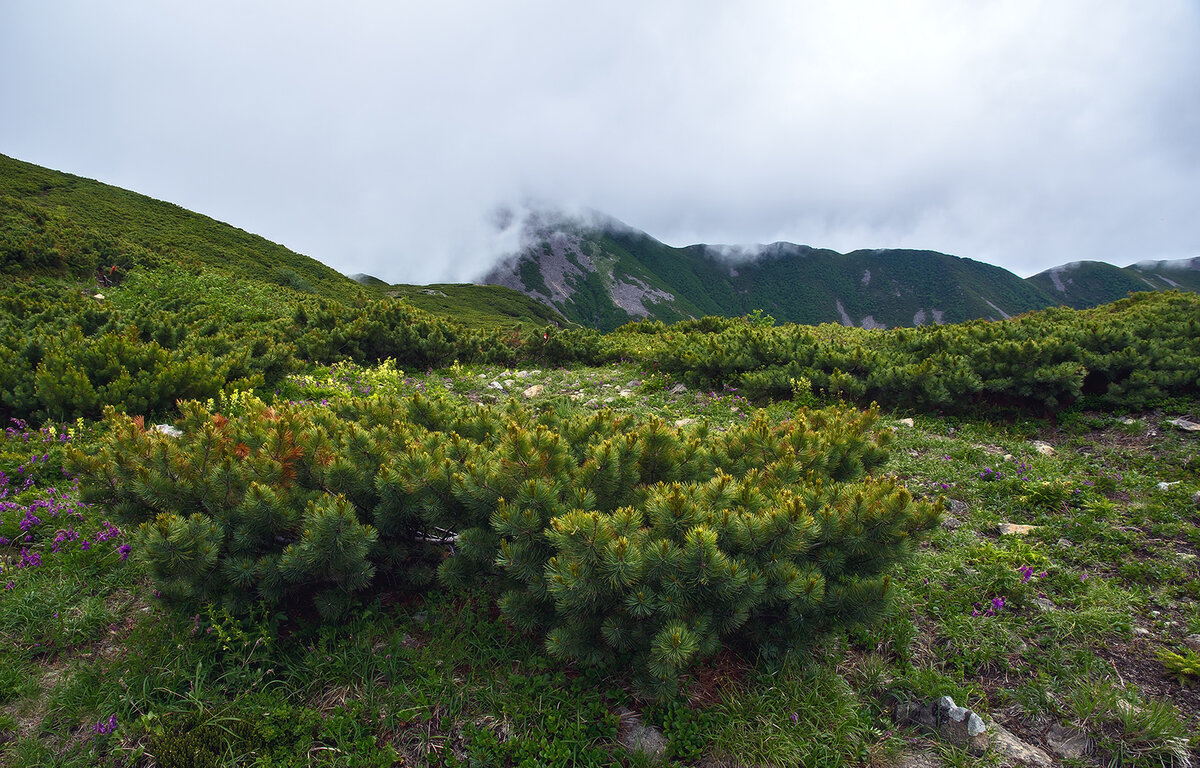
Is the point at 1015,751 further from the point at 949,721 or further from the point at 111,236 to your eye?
the point at 111,236

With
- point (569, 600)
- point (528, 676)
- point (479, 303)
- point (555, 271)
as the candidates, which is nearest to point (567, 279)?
point (555, 271)

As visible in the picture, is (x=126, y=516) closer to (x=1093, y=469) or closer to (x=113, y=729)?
(x=113, y=729)

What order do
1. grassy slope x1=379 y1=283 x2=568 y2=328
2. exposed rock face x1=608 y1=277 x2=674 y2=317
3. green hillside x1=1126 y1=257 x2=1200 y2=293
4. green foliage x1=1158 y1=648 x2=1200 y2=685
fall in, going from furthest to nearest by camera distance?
green hillside x1=1126 y1=257 x2=1200 y2=293, exposed rock face x1=608 y1=277 x2=674 y2=317, grassy slope x1=379 y1=283 x2=568 y2=328, green foliage x1=1158 y1=648 x2=1200 y2=685

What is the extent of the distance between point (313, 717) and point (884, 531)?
11.2ft

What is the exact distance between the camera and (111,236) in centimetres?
2298

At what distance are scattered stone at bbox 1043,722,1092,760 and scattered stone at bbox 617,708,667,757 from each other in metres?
2.10

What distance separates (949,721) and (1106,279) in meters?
235

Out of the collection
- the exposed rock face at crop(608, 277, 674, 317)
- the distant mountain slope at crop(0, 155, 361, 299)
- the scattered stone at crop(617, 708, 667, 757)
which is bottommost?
the scattered stone at crop(617, 708, 667, 757)

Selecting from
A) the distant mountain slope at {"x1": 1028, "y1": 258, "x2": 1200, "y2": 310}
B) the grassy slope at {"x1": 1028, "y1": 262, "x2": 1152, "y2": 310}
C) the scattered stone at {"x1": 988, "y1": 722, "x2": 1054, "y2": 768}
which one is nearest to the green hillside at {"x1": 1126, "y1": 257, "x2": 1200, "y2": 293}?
the distant mountain slope at {"x1": 1028, "y1": 258, "x2": 1200, "y2": 310}

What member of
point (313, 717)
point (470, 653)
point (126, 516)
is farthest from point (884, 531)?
point (126, 516)

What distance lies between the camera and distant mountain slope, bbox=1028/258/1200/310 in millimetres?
160875

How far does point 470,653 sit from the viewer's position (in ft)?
10.5

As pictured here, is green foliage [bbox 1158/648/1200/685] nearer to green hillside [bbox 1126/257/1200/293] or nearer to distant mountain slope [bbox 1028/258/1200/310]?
distant mountain slope [bbox 1028/258/1200/310]

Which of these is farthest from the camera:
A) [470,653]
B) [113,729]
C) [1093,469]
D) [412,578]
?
[1093,469]
